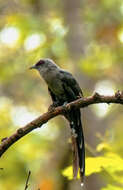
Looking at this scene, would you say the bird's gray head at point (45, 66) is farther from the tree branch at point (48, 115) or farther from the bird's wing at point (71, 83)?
the tree branch at point (48, 115)

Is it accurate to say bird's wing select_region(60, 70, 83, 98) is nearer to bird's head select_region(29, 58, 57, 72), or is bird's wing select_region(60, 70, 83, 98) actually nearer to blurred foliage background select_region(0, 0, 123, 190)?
bird's head select_region(29, 58, 57, 72)

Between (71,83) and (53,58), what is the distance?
5.71 meters

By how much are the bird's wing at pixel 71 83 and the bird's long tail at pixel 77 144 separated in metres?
0.38

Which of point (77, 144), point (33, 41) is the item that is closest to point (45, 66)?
point (77, 144)

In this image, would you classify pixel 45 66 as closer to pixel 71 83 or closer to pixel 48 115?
pixel 71 83

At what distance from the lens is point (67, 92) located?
5.70 m

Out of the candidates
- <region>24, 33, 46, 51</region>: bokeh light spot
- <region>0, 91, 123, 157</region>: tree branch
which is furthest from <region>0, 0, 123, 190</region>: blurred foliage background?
<region>0, 91, 123, 157</region>: tree branch

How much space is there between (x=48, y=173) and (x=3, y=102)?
3.65 m

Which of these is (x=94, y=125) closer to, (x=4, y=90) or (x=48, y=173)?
(x=48, y=173)

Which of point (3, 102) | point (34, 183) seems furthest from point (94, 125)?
point (3, 102)

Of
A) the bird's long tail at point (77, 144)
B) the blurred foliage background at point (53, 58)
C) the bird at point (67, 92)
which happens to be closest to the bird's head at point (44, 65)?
the bird at point (67, 92)

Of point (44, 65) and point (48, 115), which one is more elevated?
point (44, 65)

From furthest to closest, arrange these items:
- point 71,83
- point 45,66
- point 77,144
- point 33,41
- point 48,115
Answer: point 33,41 → point 45,66 → point 71,83 → point 77,144 → point 48,115

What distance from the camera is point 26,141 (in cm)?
1006
